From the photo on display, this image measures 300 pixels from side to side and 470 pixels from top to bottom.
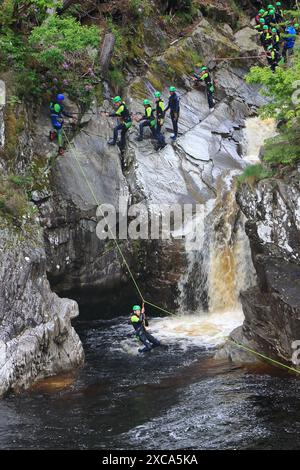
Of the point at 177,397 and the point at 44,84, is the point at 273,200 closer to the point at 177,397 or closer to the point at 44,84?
the point at 177,397

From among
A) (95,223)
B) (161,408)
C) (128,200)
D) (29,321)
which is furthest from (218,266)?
(161,408)

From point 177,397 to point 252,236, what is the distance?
429 centimetres

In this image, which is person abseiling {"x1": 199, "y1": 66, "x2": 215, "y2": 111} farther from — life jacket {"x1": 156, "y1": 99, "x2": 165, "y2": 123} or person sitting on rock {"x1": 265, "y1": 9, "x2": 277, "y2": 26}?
person sitting on rock {"x1": 265, "y1": 9, "x2": 277, "y2": 26}

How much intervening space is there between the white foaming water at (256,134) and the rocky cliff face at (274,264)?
7540mm

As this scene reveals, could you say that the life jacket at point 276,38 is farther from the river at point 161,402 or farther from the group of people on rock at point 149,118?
the river at point 161,402

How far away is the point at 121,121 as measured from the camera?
18906 mm

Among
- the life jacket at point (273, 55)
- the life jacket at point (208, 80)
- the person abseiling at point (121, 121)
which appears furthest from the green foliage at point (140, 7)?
the person abseiling at point (121, 121)

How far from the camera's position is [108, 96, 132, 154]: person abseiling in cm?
1866

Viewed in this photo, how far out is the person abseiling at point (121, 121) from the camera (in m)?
18.7

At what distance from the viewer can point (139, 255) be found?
60.2ft

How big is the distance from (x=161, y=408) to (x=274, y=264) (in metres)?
4.30

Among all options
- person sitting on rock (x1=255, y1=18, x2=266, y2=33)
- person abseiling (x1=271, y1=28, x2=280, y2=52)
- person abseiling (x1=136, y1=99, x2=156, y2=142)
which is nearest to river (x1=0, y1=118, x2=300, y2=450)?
person abseiling (x1=136, y1=99, x2=156, y2=142)

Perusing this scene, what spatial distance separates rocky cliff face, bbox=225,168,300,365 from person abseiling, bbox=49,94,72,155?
6442 mm
